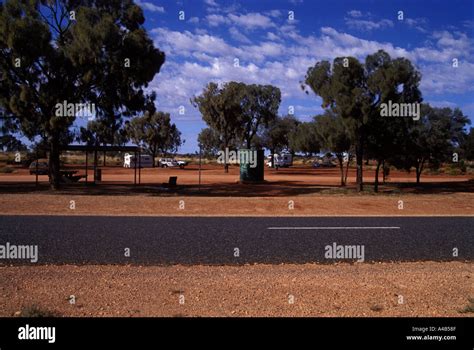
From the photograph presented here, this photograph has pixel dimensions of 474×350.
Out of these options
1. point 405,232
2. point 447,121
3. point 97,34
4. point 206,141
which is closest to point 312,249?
point 405,232

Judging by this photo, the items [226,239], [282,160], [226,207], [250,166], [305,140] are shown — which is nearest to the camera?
[226,239]

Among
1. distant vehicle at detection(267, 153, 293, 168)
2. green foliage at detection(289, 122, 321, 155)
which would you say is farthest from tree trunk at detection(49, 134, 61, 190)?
distant vehicle at detection(267, 153, 293, 168)

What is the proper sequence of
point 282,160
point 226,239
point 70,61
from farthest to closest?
point 282,160 → point 70,61 → point 226,239

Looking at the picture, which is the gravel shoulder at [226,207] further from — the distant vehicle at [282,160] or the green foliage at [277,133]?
the green foliage at [277,133]

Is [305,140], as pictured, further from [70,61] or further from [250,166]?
[70,61]

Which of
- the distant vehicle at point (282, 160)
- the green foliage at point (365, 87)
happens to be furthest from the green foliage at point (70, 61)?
the distant vehicle at point (282, 160)

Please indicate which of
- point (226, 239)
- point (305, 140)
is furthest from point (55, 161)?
point (305, 140)

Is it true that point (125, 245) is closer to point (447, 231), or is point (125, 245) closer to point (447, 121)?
point (447, 231)

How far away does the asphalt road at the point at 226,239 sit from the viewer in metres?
9.80

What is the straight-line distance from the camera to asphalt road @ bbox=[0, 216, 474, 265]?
9.80 m

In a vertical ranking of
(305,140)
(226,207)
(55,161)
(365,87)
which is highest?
(365,87)

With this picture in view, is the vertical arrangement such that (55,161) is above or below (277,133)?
below

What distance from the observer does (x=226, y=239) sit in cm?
1191

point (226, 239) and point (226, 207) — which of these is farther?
point (226, 207)
